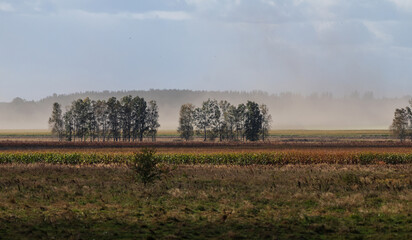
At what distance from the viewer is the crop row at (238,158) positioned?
181 ft

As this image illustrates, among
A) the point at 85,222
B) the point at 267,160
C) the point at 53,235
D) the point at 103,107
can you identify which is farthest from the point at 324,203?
the point at 103,107

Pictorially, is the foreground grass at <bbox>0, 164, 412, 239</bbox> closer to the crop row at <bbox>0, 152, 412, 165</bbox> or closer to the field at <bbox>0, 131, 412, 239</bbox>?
the field at <bbox>0, 131, 412, 239</bbox>

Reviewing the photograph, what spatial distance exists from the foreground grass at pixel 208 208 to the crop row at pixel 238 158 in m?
19.3

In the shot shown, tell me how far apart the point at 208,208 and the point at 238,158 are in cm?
3214

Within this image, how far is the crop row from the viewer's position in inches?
2174

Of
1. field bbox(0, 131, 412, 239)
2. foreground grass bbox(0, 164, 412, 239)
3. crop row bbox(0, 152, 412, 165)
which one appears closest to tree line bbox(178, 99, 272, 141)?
crop row bbox(0, 152, 412, 165)

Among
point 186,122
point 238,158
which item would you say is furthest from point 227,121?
→ point 238,158

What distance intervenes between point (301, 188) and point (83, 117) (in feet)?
434

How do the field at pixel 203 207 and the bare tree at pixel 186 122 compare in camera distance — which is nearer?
the field at pixel 203 207

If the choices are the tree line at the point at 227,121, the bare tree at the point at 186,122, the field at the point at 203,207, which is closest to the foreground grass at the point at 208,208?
the field at the point at 203,207

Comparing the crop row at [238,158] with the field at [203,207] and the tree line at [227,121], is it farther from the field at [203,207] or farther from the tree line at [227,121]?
the tree line at [227,121]

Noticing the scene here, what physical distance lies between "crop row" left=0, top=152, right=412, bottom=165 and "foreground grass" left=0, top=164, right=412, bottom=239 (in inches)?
761

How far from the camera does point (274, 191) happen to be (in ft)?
92.9

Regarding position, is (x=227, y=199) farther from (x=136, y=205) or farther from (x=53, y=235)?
(x=53, y=235)
